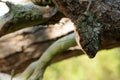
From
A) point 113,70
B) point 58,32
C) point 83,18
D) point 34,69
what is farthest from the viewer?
point 113,70

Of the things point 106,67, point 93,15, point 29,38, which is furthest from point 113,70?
point 93,15

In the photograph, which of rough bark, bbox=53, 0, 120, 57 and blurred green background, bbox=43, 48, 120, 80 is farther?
blurred green background, bbox=43, 48, 120, 80

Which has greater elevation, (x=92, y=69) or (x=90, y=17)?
(x=90, y=17)

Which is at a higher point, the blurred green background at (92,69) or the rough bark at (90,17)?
the rough bark at (90,17)

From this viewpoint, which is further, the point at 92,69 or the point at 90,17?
the point at 92,69

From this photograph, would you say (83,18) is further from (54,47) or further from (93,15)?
(54,47)

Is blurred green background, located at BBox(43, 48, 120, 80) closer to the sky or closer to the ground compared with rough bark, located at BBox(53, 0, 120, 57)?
closer to the ground

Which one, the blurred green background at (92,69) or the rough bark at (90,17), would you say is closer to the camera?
the rough bark at (90,17)

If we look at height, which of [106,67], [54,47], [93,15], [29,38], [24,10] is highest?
[93,15]
